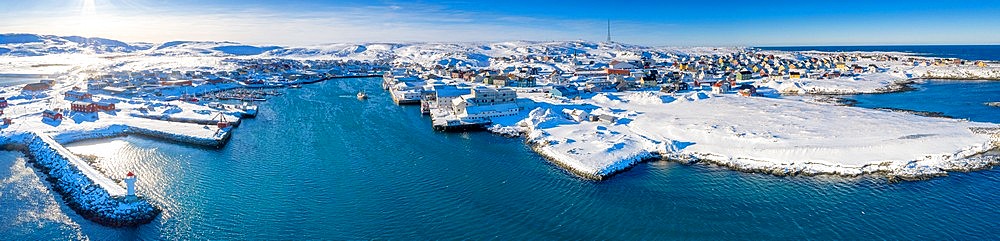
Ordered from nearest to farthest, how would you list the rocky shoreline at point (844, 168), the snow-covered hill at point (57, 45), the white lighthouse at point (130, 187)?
the white lighthouse at point (130, 187) < the rocky shoreline at point (844, 168) < the snow-covered hill at point (57, 45)

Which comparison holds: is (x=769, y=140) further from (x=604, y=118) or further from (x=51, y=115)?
(x=51, y=115)

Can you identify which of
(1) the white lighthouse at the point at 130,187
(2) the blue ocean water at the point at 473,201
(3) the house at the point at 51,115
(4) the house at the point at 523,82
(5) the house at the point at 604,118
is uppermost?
(4) the house at the point at 523,82

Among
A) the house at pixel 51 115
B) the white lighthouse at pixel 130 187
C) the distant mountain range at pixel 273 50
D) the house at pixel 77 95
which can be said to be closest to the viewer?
the white lighthouse at pixel 130 187

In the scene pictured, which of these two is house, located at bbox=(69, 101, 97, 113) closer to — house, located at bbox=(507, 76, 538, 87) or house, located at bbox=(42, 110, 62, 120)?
house, located at bbox=(42, 110, 62, 120)

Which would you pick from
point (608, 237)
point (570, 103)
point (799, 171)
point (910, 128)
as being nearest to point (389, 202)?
point (608, 237)

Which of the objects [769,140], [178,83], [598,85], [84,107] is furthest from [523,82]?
[178,83]

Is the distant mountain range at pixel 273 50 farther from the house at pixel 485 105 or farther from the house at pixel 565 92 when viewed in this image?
the house at pixel 485 105

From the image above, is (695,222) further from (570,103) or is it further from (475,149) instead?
(570,103)

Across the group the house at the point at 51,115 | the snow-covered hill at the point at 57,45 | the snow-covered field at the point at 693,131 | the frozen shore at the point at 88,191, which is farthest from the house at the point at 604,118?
the snow-covered hill at the point at 57,45
